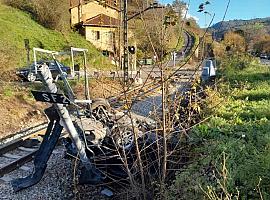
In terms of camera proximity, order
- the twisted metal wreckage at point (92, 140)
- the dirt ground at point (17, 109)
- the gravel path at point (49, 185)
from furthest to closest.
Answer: the dirt ground at point (17, 109) → the gravel path at point (49, 185) → the twisted metal wreckage at point (92, 140)

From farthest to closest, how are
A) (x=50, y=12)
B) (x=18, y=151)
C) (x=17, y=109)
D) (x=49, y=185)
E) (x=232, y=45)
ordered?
(x=50, y=12), (x=232, y=45), (x=17, y=109), (x=18, y=151), (x=49, y=185)

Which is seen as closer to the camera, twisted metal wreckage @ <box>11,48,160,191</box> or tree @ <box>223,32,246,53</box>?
twisted metal wreckage @ <box>11,48,160,191</box>

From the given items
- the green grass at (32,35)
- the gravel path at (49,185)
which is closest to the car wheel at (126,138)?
the gravel path at (49,185)

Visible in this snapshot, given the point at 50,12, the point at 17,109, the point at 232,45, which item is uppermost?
the point at 50,12

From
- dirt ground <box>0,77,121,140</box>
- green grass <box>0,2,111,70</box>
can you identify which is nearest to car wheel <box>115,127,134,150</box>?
dirt ground <box>0,77,121,140</box>

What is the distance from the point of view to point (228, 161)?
4.62 metres

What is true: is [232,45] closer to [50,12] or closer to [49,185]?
[50,12]

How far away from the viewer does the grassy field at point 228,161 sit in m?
4.03

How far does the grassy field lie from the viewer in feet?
13.2

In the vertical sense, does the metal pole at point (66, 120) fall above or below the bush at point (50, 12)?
below

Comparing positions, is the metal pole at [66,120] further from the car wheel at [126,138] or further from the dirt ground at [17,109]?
the dirt ground at [17,109]

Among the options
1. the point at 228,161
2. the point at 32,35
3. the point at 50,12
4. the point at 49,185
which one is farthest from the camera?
the point at 50,12

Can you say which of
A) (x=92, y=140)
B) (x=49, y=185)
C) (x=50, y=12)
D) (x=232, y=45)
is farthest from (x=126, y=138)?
(x=50, y=12)

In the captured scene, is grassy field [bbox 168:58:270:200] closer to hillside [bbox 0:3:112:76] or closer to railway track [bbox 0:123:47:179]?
railway track [bbox 0:123:47:179]
